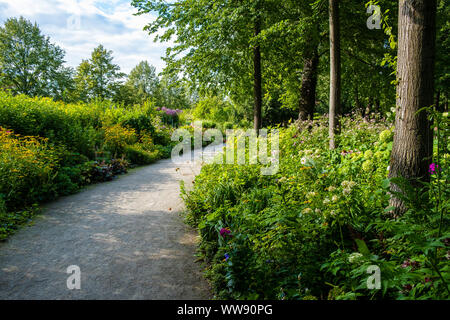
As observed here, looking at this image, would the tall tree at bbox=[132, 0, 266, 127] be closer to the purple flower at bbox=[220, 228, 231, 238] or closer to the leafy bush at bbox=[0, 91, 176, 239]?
the leafy bush at bbox=[0, 91, 176, 239]

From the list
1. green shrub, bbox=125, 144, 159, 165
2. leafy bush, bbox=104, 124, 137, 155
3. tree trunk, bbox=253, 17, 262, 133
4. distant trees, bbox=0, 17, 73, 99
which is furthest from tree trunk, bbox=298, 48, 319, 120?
distant trees, bbox=0, 17, 73, 99

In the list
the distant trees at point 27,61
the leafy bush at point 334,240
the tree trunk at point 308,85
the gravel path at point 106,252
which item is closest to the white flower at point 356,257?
the leafy bush at point 334,240

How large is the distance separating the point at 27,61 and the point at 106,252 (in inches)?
1440

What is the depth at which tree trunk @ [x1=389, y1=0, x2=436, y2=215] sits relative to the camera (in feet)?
8.25

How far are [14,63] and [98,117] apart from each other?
28.9 meters

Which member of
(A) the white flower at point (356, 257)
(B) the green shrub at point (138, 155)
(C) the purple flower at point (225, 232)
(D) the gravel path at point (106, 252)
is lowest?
(D) the gravel path at point (106, 252)

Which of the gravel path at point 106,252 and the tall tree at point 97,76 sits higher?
the tall tree at point 97,76

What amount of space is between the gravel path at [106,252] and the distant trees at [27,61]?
30.8 m

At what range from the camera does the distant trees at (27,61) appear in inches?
1159

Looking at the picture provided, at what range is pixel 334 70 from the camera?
5105mm

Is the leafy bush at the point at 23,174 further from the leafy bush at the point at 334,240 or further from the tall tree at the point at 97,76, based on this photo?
the tall tree at the point at 97,76

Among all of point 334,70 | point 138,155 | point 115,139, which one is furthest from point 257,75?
point 115,139
